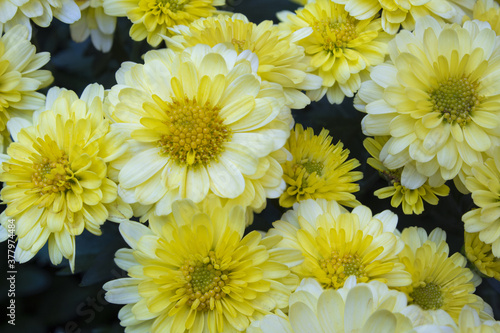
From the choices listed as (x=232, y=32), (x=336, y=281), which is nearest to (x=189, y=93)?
(x=232, y=32)

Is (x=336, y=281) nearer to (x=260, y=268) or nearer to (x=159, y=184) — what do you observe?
(x=260, y=268)

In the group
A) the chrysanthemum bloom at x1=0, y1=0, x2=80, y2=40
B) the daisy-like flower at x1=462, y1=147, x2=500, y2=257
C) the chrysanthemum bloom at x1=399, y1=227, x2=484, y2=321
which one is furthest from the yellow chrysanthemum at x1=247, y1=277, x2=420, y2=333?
the chrysanthemum bloom at x1=0, y1=0, x2=80, y2=40

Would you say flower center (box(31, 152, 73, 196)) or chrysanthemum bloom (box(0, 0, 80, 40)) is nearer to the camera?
flower center (box(31, 152, 73, 196))

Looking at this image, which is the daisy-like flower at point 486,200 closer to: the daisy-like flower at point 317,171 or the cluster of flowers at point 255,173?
the cluster of flowers at point 255,173

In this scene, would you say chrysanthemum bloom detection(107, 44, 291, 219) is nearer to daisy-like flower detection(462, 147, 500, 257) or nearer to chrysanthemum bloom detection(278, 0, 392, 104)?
chrysanthemum bloom detection(278, 0, 392, 104)

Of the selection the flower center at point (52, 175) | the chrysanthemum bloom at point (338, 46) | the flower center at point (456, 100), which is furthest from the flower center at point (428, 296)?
the flower center at point (52, 175)

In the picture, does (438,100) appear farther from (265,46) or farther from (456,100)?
(265,46)

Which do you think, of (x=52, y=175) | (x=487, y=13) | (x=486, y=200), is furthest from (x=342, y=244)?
(x=487, y=13)
